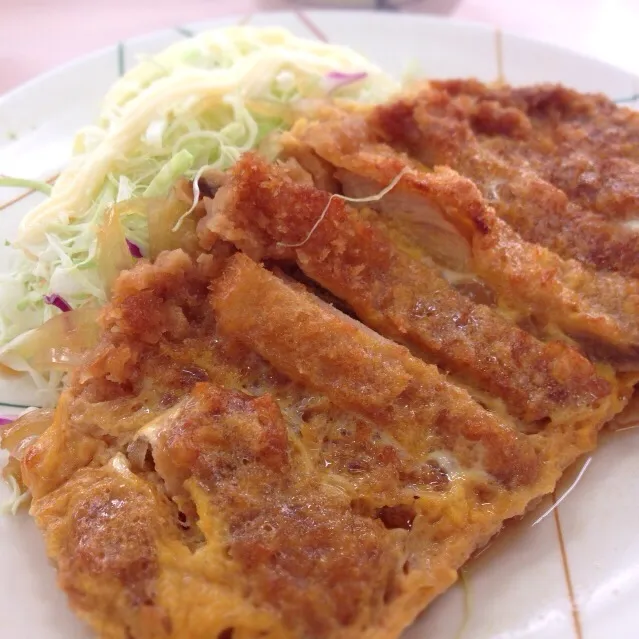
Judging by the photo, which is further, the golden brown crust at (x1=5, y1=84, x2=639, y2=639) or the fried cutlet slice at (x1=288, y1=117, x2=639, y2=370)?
the fried cutlet slice at (x1=288, y1=117, x2=639, y2=370)

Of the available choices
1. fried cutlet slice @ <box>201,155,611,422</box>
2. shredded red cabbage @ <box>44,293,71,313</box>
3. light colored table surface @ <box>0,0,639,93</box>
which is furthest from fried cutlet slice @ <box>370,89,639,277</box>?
light colored table surface @ <box>0,0,639,93</box>

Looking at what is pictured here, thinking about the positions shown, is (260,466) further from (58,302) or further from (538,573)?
(58,302)

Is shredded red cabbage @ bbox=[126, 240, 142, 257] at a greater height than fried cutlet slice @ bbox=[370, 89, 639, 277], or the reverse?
fried cutlet slice @ bbox=[370, 89, 639, 277]

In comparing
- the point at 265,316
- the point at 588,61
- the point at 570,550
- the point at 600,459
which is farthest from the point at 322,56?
the point at 570,550

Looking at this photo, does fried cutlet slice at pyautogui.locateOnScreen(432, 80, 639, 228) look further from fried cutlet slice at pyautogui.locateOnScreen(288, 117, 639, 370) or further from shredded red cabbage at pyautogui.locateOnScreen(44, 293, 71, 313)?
shredded red cabbage at pyautogui.locateOnScreen(44, 293, 71, 313)

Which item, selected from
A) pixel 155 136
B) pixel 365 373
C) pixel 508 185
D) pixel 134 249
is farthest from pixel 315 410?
pixel 155 136

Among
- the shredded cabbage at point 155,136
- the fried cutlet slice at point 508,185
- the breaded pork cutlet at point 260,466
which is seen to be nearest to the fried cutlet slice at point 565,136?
the fried cutlet slice at point 508,185
